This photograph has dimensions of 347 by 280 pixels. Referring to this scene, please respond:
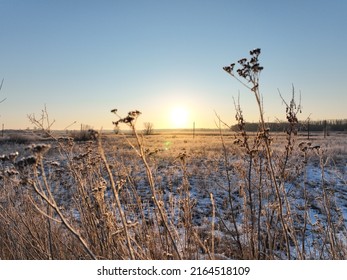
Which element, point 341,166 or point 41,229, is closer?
point 41,229

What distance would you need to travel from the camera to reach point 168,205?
3910mm

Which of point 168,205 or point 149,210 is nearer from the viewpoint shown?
point 149,210

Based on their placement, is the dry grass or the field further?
the field

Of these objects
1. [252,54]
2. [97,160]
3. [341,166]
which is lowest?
[341,166]

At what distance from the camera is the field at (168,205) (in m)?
2.15

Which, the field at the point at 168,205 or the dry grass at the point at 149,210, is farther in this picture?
the field at the point at 168,205

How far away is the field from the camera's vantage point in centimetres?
215
